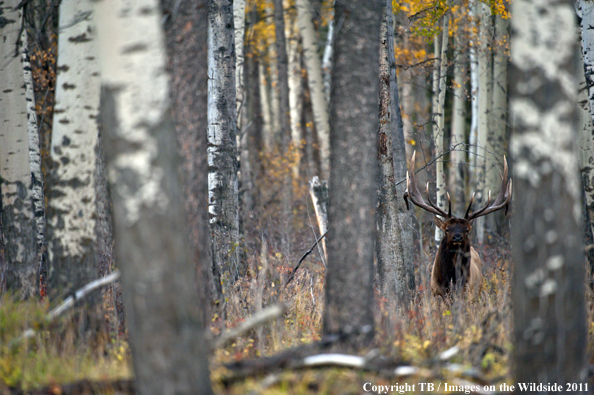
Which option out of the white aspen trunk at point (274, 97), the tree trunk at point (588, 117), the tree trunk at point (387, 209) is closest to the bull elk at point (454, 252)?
the tree trunk at point (387, 209)

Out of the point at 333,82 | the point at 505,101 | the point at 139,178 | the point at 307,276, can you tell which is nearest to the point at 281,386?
the point at 139,178

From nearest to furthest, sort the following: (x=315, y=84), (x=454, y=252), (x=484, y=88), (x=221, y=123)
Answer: (x=221, y=123) → (x=454, y=252) → (x=484, y=88) → (x=315, y=84)

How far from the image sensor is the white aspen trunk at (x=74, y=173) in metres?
4.52

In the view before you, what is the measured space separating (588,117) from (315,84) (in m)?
6.19

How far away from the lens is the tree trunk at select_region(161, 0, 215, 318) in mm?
4105

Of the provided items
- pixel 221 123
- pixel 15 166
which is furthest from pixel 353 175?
pixel 15 166

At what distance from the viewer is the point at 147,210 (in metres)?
2.86

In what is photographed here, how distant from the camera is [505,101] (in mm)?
12219

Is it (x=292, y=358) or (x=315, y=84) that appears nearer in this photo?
(x=292, y=358)

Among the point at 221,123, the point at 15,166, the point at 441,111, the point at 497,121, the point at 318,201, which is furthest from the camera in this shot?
the point at 497,121

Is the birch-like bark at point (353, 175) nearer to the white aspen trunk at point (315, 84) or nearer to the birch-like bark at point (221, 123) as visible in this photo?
the birch-like bark at point (221, 123)

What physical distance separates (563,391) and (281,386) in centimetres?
159

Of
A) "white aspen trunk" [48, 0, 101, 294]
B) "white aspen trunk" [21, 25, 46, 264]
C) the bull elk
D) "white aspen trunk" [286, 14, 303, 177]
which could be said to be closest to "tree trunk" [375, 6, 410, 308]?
the bull elk

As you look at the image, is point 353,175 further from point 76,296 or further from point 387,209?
point 387,209
